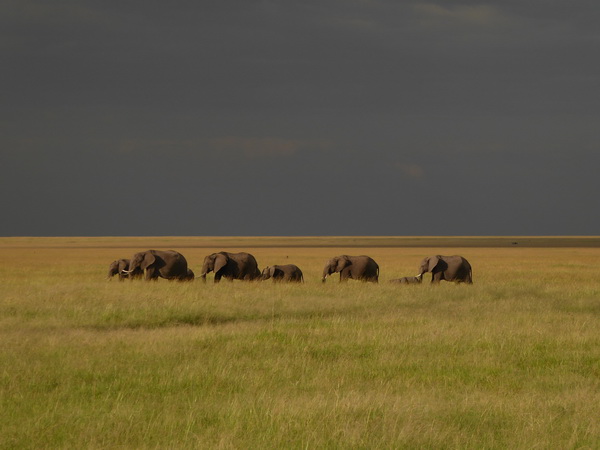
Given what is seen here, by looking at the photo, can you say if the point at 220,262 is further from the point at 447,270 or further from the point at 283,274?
the point at 447,270

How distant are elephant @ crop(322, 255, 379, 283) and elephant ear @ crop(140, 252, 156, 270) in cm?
714

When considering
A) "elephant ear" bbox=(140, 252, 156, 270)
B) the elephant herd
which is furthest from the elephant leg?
"elephant ear" bbox=(140, 252, 156, 270)

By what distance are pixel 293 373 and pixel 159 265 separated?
65.4ft

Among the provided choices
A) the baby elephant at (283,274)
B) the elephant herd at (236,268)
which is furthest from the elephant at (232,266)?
the baby elephant at (283,274)

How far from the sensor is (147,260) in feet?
101

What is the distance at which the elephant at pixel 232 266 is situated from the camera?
99.9 feet

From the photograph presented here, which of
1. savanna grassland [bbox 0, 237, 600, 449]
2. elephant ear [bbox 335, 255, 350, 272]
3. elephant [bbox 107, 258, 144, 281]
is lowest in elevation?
savanna grassland [bbox 0, 237, 600, 449]

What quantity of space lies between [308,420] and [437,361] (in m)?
5.04

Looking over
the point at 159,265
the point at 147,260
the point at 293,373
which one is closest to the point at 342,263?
the point at 159,265

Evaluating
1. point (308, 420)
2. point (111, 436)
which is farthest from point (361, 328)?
point (111, 436)

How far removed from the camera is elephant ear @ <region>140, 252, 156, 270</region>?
30.8 meters

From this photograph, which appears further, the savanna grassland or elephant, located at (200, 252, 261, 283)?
elephant, located at (200, 252, 261, 283)

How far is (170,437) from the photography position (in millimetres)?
8242

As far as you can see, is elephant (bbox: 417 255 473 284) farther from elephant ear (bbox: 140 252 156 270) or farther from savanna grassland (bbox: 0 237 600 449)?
elephant ear (bbox: 140 252 156 270)
